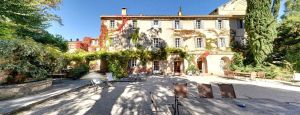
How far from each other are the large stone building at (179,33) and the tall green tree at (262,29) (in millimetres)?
3730

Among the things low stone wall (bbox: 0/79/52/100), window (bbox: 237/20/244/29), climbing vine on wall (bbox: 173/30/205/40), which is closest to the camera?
low stone wall (bbox: 0/79/52/100)

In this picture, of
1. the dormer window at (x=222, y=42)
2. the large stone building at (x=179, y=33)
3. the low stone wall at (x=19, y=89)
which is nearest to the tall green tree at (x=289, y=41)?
the large stone building at (x=179, y=33)

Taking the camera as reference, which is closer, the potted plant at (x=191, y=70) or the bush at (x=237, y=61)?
the bush at (x=237, y=61)

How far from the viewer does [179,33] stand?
2658 cm

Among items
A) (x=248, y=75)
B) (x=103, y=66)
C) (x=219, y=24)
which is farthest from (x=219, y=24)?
(x=103, y=66)

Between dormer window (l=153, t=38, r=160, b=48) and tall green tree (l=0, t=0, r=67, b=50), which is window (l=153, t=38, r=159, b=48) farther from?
tall green tree (l=0, t=0, r=67, b=50)

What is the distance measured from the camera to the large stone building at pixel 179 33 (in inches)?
1022

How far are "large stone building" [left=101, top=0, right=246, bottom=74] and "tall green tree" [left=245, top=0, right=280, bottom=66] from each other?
373 centimetres

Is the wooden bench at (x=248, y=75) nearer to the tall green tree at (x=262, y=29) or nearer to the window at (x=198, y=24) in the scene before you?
the tall green tree at (x=262, y=29)

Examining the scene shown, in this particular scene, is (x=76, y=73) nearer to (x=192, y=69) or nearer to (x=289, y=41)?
(x=192, y=69)

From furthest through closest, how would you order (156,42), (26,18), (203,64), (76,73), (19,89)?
(156,42)
(203,64)
(76,73)
(26,18)
(19,89)

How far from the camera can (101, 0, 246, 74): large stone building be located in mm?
25953

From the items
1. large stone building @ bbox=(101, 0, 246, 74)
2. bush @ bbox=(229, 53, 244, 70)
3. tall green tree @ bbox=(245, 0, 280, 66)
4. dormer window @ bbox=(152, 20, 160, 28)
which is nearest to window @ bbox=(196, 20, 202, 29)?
large stone building @ bbox=(101, 0, 246, 74)

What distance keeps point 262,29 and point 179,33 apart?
1005 cm
